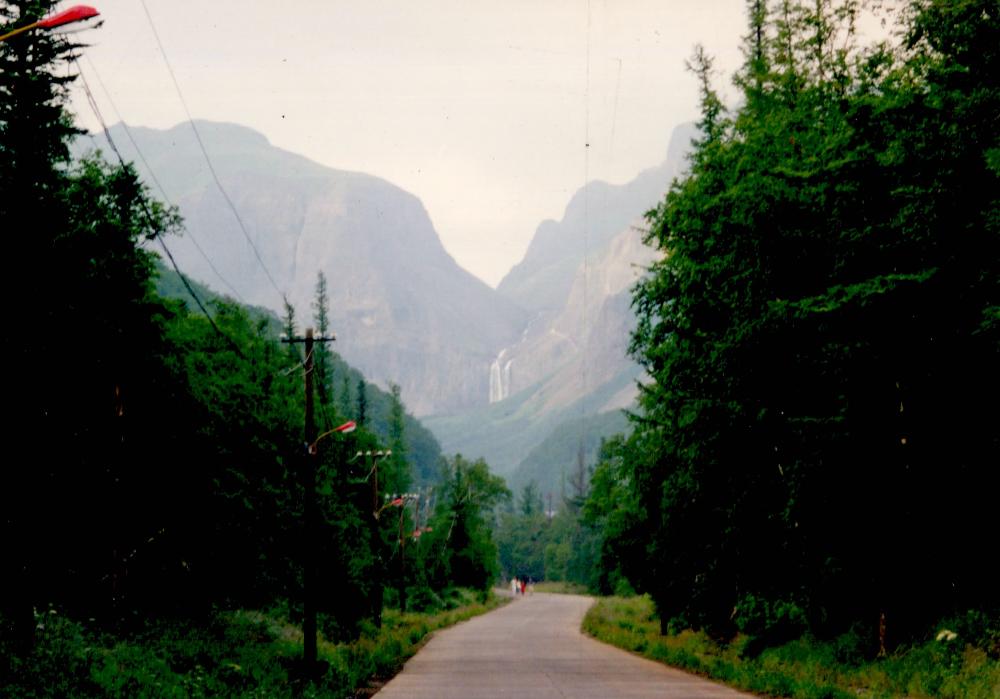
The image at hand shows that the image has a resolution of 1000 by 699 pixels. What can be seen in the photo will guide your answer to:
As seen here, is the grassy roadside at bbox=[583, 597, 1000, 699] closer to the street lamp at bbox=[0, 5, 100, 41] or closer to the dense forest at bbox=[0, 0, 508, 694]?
the dense forest at bbox=[0, 0, 508, 694]

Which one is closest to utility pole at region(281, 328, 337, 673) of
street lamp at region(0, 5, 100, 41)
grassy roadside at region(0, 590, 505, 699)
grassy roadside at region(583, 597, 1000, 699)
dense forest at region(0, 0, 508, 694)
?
dense forest at region(0, 0, 508, 694)

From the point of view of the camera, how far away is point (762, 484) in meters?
29.3

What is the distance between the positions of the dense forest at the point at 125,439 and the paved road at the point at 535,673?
433cm

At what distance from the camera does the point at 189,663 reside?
73.7ft

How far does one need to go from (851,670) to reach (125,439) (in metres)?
22.5

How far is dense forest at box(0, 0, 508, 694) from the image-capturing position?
78.4 feet

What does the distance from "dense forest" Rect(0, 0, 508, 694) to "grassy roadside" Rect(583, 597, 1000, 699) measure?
11.0 meters

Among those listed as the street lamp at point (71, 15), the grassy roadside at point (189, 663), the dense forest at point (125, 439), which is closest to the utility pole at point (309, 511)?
the dense forest at point (125, 439)

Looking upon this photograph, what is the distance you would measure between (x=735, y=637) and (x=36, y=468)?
22.7m

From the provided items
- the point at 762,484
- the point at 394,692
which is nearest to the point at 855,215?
the point at 762,484

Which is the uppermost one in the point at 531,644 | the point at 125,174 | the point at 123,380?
the point at 125,174

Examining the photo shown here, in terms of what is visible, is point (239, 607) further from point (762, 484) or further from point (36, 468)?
point (762, 484)

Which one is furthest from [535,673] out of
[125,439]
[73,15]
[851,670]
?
[73,15]

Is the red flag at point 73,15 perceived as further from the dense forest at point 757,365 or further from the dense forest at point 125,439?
the dense forest at point 757,365
